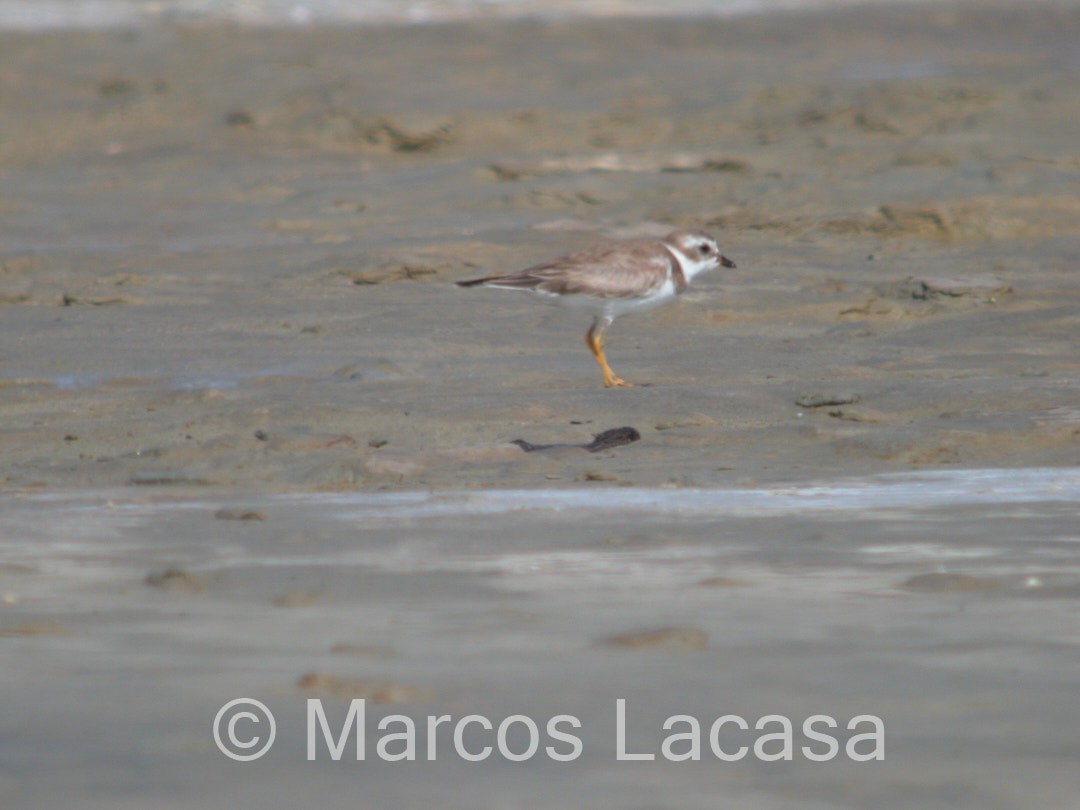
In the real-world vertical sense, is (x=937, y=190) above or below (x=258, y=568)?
above

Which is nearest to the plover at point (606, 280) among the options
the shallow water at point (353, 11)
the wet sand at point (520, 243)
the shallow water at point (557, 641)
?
the wet sand at point (520, 243)

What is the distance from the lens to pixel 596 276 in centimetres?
831

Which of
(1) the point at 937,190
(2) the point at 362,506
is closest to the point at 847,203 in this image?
(1) the point at 937,190

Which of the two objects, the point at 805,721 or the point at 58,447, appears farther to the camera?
the point at 58,447

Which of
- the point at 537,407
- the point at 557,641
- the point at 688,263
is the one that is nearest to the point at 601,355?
the point at 688,263

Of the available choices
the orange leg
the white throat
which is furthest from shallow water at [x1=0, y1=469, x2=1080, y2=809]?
the white throat

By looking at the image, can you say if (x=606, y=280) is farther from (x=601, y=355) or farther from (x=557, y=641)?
(x=557, y=641)

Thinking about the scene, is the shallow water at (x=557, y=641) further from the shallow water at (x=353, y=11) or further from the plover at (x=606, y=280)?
the shallow water at (x=353, y=11)

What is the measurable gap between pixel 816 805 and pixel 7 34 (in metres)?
18.0

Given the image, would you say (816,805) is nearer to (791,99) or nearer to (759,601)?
(759,601)

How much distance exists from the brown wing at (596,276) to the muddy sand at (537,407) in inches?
10.9

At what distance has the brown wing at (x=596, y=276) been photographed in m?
8.27

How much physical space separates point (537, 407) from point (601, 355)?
1.43m

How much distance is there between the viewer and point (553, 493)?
15.4 ft
